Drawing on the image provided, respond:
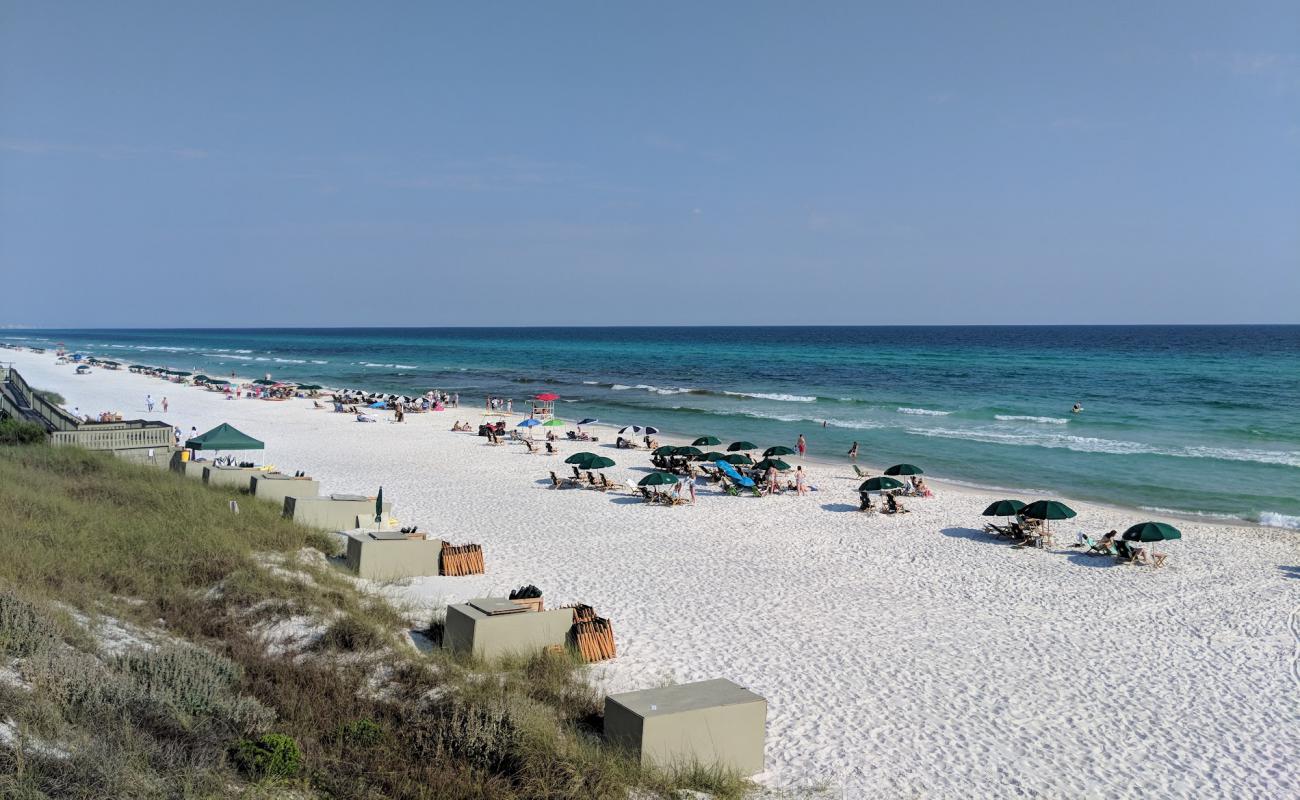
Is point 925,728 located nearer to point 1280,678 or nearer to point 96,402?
point 1280,678

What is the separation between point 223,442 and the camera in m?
19.5

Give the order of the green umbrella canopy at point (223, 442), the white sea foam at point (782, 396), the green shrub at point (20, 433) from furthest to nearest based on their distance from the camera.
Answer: the white sea foam at point (782, 396) < the green umbrella canopy at point (223, 442) < the green shrub at point (20, 433)

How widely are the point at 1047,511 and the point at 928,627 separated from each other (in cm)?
658

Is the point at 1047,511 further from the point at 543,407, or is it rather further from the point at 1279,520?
the point at 543,407

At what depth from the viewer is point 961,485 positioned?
24500 mm

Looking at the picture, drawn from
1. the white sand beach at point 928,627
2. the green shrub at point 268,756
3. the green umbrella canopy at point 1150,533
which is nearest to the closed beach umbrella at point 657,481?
the white sand beach at point 928,627

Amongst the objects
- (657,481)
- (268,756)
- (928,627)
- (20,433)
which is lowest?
(928,627)

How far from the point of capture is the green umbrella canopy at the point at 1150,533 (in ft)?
51.1

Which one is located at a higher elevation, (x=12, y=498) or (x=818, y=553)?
(x=12, y=498)

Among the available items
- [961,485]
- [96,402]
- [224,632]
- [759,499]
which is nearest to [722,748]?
[224,632]

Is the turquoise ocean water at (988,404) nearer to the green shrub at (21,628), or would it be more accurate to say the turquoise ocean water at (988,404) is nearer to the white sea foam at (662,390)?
the white sea foam at (662,390)

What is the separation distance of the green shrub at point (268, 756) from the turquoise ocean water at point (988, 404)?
2154cm

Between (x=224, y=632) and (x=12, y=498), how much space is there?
5936 mm

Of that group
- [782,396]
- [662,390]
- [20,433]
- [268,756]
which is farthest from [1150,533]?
[662,390]
